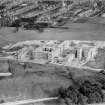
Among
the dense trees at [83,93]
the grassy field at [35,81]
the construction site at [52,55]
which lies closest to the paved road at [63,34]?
the construction site at [52,55]

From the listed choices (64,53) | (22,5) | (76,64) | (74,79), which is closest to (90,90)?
(74,79)

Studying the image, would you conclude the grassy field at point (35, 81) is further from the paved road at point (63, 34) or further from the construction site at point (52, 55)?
the paved road at point (63, 34)

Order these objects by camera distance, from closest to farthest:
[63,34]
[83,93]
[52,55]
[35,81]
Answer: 1. [83,93]
2. [35,81]
3. [52,55]
4. [63,34]

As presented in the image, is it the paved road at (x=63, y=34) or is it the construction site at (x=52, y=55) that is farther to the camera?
the paved road at (x=63, y=34)

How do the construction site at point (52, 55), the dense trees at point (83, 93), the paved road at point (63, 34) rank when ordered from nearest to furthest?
the dense trees at point (83, 93)
the construction site at point (52, 55)
the paved road at point (63, 34)

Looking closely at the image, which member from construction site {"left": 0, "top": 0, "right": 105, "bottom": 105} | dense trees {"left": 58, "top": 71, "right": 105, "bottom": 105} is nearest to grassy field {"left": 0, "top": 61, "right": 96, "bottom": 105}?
construction site {"left": 0, "top": 0, "right": 105, "bottom": 105}

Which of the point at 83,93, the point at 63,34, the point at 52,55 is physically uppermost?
the point at 63,34

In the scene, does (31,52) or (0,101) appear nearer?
(0,101)

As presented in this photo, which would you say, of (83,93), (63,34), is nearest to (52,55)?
(63,34)

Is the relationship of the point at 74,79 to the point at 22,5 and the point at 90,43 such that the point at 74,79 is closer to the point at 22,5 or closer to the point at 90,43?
the point at 90,43

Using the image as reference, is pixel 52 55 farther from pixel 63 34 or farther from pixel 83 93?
pixel 83 93

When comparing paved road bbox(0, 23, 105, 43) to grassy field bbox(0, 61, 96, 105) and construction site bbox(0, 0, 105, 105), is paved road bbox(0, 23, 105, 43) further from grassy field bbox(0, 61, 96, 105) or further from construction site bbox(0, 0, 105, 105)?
grassy field bbox(0, 61, 96, 105)
